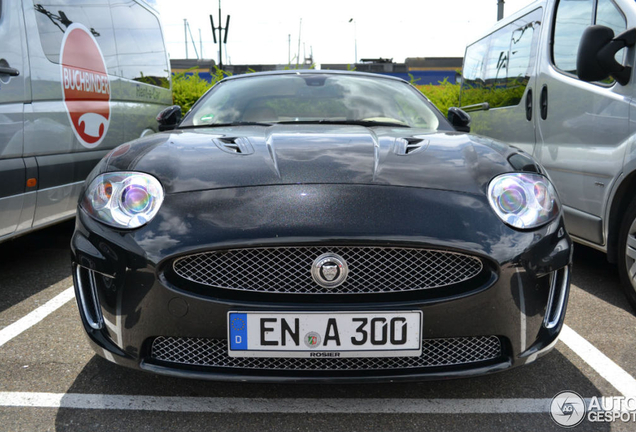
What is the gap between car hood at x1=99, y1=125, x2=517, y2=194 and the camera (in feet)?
6.41

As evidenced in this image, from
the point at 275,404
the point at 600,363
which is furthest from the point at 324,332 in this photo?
the point at 600,363

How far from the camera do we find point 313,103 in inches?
122

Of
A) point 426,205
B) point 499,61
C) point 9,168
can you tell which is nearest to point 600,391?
point 426,205

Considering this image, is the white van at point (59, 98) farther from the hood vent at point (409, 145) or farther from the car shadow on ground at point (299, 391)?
the hood vent at point (409, 145)

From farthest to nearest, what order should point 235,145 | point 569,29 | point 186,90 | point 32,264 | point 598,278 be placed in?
point 186,90, point 32,264, point 569,29, point 598,278, point 235,145

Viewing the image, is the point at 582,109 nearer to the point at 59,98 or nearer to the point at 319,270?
the point at 319,270

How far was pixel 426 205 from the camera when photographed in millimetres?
1852

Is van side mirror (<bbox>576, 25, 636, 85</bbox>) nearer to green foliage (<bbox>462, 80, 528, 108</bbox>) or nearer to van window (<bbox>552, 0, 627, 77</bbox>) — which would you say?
van window (<bbox>552, 0, 627, 77</bbox>)

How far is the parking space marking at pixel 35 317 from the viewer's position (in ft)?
8.69

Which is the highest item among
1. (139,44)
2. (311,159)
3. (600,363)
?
(139,44)

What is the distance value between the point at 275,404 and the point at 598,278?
8.27 feet

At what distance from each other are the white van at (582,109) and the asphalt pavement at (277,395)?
0.74 meters

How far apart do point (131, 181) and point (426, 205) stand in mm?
972

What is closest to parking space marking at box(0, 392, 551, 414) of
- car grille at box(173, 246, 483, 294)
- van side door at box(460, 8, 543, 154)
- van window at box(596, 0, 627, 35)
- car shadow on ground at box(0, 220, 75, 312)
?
car grille at box(173, 246, 483, 294)
